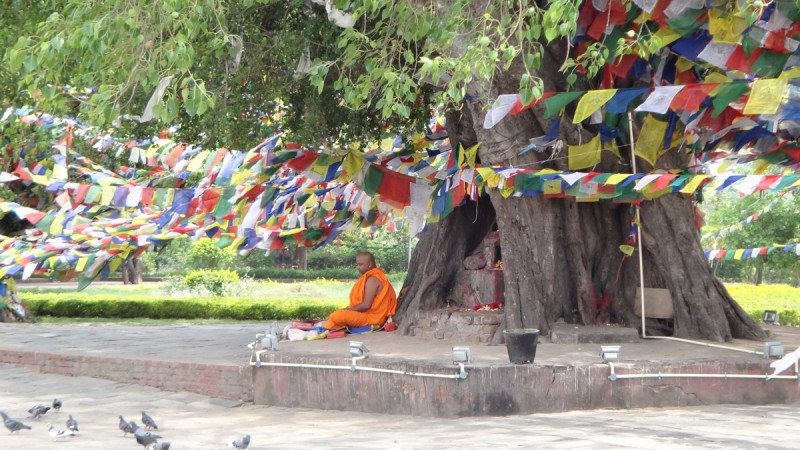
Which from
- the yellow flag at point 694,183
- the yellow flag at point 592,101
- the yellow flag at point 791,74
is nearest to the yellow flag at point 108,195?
the yellow flag at point 592,101

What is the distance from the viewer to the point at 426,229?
520 inches

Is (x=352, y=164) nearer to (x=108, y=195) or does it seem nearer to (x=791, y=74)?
(x=108, y=195)

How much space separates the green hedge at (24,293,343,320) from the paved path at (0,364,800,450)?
8.03m

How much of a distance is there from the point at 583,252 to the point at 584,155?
1.16m

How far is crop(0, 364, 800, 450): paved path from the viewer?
7285mm

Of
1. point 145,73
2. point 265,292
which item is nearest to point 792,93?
point 145,73

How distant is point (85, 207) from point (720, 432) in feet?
43.0

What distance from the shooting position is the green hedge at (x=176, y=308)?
18.3 metres

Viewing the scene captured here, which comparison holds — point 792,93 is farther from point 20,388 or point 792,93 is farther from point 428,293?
point 20,388

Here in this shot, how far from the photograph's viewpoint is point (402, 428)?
825cm

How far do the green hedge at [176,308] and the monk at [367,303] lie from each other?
5798mm

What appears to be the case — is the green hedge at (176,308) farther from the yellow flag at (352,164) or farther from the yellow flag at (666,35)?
the yellow flag at (666,35)

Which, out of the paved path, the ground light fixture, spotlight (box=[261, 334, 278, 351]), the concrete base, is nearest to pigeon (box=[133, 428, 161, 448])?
the paved path

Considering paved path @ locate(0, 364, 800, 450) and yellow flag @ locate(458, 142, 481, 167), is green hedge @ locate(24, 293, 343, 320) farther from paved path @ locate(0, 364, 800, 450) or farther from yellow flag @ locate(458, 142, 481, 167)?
paved path @ locate(0, 364, 800, 450)
